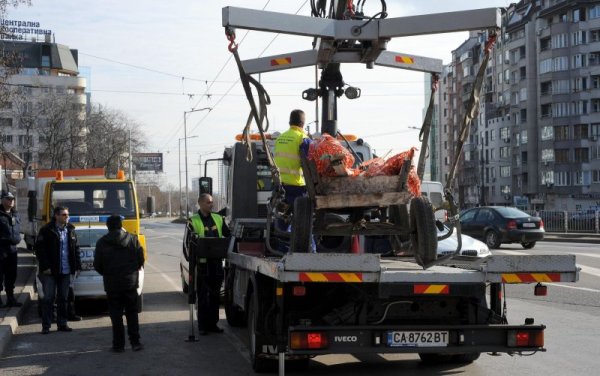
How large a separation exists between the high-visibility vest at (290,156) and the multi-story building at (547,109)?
7892 cm

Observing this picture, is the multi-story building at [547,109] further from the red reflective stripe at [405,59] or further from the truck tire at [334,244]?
the red reflective stripe at [405,59]

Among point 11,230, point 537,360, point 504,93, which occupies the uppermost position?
point 504,93

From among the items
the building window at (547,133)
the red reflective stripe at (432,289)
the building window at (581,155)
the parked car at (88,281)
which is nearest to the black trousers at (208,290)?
the parked car at (88,281)

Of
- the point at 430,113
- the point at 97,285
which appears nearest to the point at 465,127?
the point at 430,113

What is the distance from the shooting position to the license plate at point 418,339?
735 cm

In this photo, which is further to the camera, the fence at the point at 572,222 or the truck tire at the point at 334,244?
the fence at the point at 572,222

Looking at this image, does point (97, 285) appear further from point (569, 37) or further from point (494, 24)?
point (569, 37)

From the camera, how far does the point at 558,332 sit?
36.3 ft

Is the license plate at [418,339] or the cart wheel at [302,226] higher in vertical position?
the cart wheel at [302,226]

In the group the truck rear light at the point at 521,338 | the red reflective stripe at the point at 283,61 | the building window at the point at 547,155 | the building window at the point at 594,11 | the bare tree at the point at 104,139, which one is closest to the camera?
the truck rear light at the point at 521,338

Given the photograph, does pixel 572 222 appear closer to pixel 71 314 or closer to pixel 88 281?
pixel 88 281

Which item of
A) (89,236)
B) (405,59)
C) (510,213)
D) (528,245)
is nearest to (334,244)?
(405,59)

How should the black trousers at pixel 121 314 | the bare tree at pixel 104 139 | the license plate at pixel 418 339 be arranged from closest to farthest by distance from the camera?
1. the license plate at pixel 418 339
2. the black trousers at pixel 121 314
3. the bare tree at pixel 104 139

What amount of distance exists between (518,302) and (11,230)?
27.7 feet
